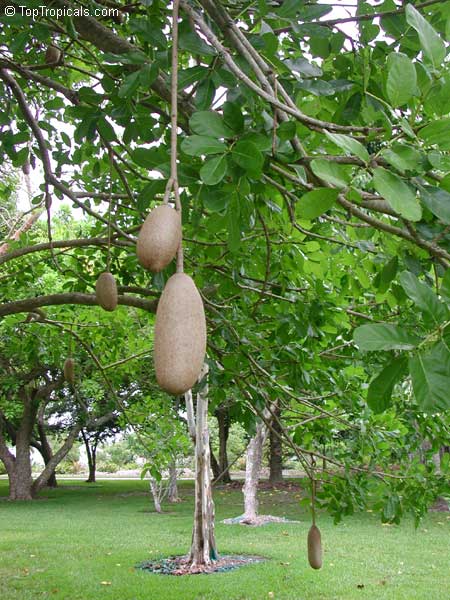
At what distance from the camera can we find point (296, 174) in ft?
4.63

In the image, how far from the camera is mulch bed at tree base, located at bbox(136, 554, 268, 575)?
7387 millimetres

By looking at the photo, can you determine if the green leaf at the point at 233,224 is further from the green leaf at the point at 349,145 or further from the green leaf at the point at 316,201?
the green leaf at the point at 349,145

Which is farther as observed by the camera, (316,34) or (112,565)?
(112,565)

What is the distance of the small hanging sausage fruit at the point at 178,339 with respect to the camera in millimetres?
720

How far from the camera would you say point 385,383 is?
3.24 ft

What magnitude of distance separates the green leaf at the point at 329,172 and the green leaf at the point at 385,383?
0.87 ft

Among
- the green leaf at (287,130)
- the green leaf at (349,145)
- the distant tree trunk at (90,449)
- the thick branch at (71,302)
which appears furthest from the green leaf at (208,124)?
the distant tree trunk at (90,449)

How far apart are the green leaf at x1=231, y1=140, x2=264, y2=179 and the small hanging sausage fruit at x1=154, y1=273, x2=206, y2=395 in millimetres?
428

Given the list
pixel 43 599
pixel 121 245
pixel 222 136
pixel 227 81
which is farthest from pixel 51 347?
pixel 222 136

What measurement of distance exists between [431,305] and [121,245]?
2.35 m

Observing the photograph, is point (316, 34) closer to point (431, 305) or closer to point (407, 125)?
point (407, 125)

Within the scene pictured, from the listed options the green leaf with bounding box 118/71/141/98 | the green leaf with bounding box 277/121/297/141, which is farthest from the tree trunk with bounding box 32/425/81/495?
the green leaf with bounding box 277/121/297/141

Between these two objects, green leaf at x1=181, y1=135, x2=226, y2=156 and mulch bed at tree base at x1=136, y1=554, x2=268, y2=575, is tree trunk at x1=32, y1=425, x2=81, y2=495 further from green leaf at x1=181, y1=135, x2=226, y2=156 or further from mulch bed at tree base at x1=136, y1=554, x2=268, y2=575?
green leaf at x1=181, y1=135, x2=226, y2=156

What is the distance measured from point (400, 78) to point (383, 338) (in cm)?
37
